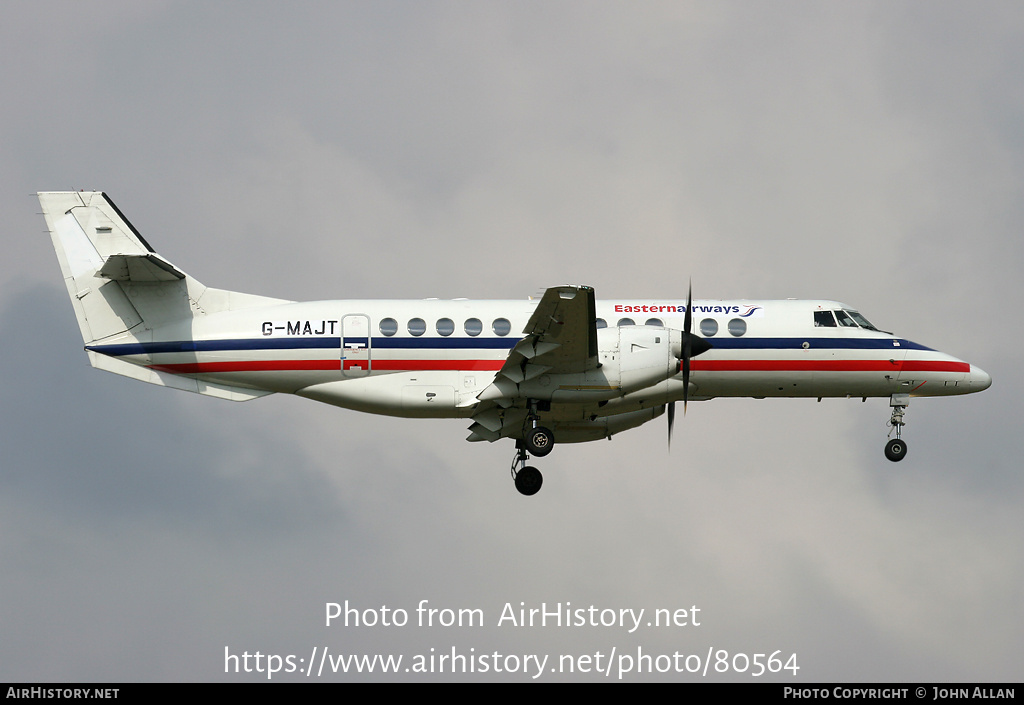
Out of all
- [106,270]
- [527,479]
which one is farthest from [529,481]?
[106,270]

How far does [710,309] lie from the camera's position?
116ft

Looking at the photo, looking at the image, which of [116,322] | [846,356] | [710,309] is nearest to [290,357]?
[116,322]

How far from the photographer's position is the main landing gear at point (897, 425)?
36656 millimetres

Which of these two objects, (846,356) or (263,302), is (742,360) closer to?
(846,356)

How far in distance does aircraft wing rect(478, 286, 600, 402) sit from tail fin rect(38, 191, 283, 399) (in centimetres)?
674

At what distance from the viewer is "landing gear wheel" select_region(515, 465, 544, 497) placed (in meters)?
35.0

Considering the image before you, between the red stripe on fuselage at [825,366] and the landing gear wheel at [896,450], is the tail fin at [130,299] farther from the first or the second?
the landing gear wheel at [896,450]

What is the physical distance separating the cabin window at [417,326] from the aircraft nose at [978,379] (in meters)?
14.8

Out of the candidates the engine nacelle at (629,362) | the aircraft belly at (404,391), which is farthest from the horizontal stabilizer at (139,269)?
the engine nacelle at (629,362)

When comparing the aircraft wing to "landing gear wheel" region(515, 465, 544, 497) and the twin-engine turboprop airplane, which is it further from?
"landing gear wheel" region(515, 465, 544, 497)

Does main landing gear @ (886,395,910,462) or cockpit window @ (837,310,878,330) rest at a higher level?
cockpit window @ (837,310,878,330)

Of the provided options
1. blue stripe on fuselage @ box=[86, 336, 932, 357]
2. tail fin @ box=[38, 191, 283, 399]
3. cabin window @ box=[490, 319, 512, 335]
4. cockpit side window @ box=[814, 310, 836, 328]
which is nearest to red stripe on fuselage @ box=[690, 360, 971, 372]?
cockpit side window @ box=[814, 310, 836, 328]

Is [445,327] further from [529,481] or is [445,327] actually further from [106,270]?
[106,270]

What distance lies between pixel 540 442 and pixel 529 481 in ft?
7.76
